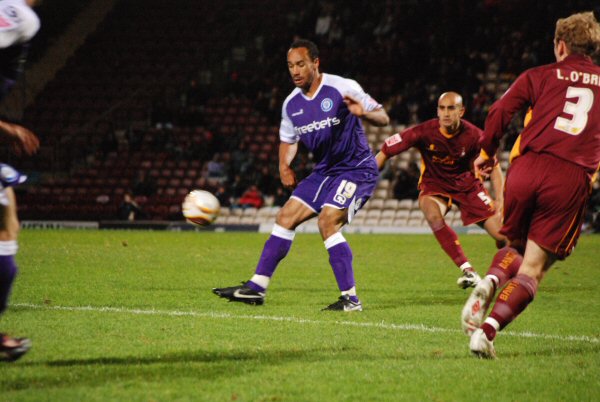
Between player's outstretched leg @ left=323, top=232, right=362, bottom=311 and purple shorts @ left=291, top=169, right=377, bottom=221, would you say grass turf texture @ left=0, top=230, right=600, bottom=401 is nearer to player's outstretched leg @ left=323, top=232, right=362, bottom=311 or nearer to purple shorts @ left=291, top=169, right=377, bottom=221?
player's outstretched leg @ left=323, top=232, right=362, bottom=311

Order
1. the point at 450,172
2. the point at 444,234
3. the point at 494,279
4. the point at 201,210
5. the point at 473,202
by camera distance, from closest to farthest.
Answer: the point at 494,279 → the point at 201,210 → the point at 444,234 → the point at 473,202 → the point at 450,172

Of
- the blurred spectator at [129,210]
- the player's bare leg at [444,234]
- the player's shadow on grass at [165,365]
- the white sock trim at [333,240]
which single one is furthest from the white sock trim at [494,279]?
the blurred spectator at [129,210]

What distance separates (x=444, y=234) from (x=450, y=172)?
87cm

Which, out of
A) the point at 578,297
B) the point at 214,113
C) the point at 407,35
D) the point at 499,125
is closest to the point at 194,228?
the point at 214,113

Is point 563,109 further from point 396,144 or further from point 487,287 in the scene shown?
point 396,144

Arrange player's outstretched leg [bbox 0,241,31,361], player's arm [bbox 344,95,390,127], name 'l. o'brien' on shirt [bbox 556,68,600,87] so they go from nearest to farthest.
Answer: player's outstretched leg [bbox 0,241,31,361] < name 'l. o'brien' on shirt [bbox 556,68,600,87] < player's arm [bbox 344,95,390,127]

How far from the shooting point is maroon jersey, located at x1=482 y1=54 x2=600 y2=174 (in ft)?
19.4

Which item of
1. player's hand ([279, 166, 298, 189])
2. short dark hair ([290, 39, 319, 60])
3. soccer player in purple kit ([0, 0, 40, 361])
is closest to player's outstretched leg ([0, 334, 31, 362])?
soccer player in purple kit ([0, 0, 40, 361])

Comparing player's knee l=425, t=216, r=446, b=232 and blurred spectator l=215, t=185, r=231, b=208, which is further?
blurred spectator l=215, t=185, r=231, b=208

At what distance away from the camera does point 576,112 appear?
5914 mm

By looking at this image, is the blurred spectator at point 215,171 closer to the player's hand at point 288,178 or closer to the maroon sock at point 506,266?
the player's hand at point 288,178

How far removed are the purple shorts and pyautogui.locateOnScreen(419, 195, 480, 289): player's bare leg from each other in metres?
2.21

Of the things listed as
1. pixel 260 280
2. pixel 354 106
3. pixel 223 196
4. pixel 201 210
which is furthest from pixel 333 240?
pixel 223 196

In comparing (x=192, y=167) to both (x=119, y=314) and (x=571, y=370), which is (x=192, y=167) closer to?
(x=119, y=314)
